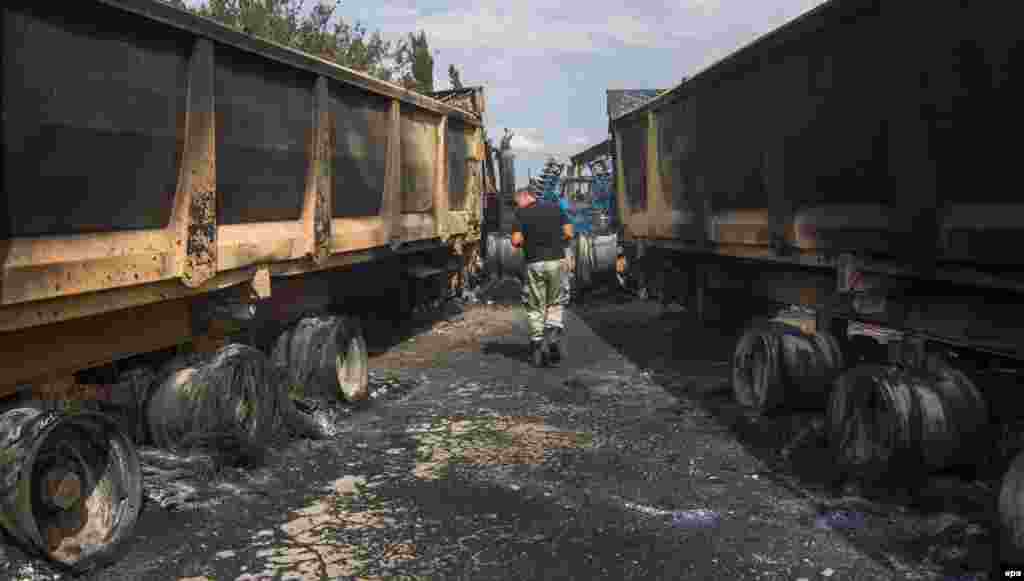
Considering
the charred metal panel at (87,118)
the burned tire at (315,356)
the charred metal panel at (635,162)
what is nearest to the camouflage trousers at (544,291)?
the charred metal panel at (635,162)

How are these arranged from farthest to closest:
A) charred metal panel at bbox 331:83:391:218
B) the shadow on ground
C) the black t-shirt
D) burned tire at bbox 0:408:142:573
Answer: the black t-shirt
charred metal panel at bbox 331:83:391:218
the shadow on ground
burned tire at bbox 0:408:142:573

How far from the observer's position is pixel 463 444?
5.14 m

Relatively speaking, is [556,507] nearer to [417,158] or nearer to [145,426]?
[145,426]

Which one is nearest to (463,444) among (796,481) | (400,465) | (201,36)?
(400,465)

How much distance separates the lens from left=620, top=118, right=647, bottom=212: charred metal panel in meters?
9.58

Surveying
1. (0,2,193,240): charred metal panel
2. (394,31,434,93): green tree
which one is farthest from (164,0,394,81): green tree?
(0,2,193,240): charred metal panel

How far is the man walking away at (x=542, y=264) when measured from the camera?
8133 millimetres

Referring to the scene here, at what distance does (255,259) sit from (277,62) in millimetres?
1270

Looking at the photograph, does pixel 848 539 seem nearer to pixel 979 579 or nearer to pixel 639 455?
pixel 979 579

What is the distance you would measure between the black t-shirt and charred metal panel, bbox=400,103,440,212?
1.09 m

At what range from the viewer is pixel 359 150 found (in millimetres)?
6664

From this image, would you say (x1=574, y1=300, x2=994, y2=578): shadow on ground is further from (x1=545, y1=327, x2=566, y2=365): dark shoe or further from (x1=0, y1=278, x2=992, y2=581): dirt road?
(x1=545, y1=327, x2=566, y2=365): dark shoe

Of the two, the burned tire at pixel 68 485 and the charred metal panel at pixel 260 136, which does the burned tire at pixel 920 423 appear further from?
the charred metal panel at pixel 260 136

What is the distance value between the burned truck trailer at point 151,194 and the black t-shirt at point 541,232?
2.01 meters
